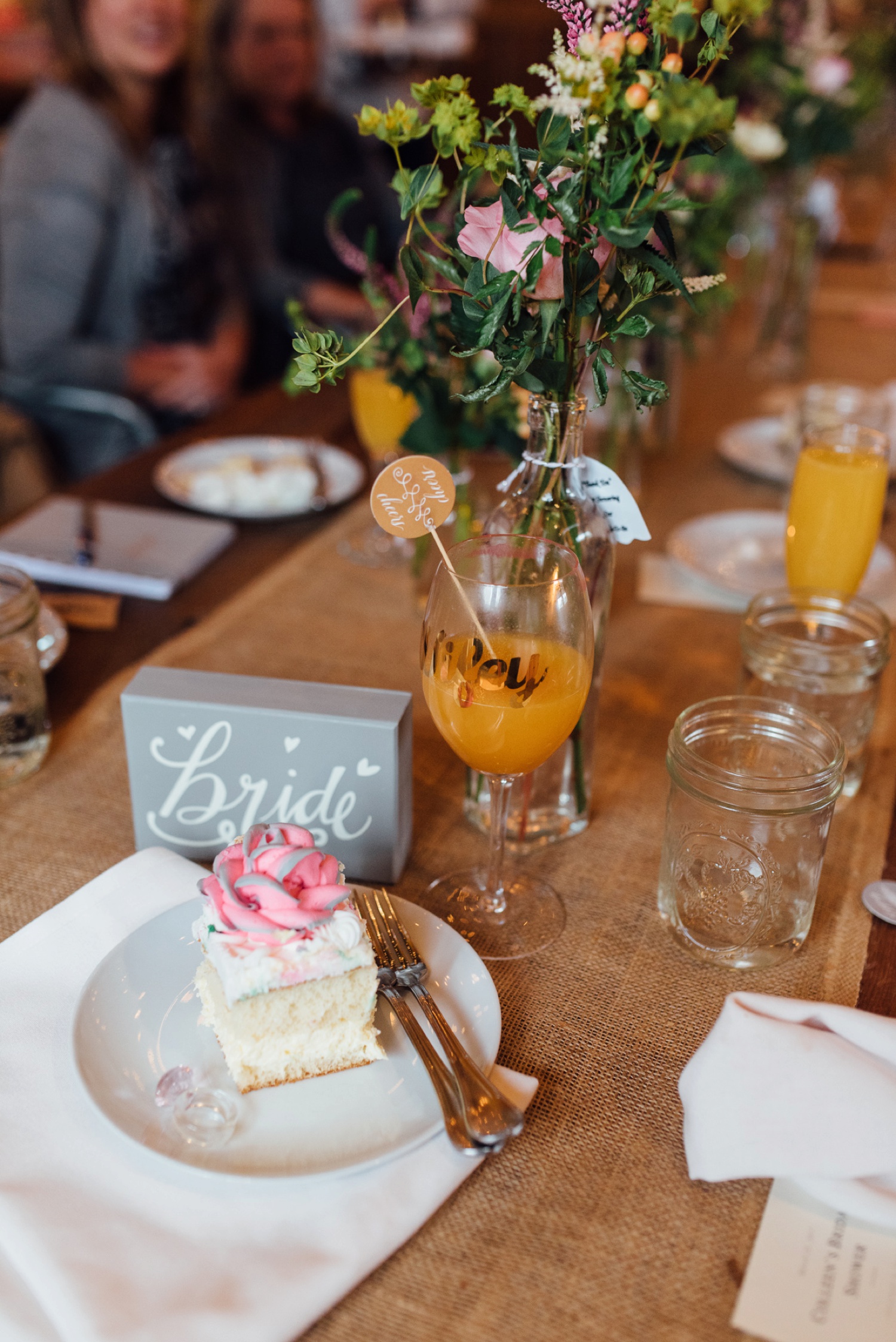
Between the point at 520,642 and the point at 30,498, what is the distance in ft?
5.35

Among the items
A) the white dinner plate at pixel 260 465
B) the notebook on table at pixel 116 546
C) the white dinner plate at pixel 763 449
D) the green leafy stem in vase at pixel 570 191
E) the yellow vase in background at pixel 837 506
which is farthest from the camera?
the white dinner plate at pixel 763 449

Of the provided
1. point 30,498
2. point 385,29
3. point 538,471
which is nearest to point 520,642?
point 538,471

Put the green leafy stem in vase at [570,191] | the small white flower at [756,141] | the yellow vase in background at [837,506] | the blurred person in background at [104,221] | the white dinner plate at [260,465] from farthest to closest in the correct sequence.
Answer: the blurred person in background at [104,221] < the small white flower at [756,141] < the white dinner plate at [260,465] < the yellow vase in background at [837,506] < the green leafy stem in vase at [570,191]

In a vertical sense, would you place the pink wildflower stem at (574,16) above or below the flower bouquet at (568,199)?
above

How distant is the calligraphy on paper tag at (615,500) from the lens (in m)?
0.80

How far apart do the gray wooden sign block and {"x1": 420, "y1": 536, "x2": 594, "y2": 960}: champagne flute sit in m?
0.07

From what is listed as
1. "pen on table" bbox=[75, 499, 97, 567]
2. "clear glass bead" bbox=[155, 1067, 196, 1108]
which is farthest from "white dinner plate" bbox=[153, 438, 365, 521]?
"clear glass bead" bbox=[155, 1067, 196, 1108]

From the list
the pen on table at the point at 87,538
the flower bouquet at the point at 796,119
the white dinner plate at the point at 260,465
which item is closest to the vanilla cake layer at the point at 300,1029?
the pen on table at the point at 87,538

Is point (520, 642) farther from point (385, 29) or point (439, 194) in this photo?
point (385, 29)

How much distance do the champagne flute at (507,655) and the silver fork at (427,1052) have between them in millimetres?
97

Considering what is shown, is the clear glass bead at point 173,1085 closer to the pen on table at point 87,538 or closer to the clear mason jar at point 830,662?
the clear mason jar at point 830,662

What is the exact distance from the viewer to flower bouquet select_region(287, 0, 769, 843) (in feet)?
2.01

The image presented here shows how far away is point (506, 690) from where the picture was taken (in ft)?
2.29

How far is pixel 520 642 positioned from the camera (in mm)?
696
